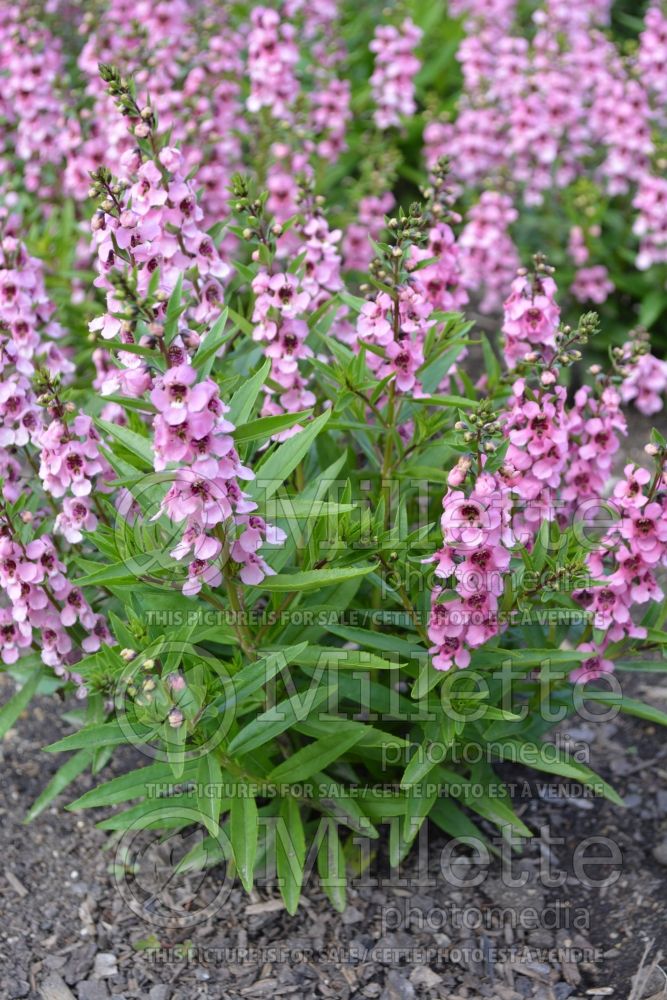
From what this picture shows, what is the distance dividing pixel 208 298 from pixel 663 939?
2.61 metres

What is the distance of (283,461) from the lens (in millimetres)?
3312

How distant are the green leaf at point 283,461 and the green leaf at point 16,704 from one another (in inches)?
46.5

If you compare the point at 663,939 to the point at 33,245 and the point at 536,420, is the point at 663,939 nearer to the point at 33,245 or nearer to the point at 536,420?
the point at 536,420

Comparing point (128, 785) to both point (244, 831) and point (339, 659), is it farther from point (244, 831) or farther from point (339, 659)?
point (339, 659)

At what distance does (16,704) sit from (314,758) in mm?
1074

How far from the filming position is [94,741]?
11.0ft

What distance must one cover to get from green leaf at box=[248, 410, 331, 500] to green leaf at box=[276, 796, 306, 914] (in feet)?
3.53

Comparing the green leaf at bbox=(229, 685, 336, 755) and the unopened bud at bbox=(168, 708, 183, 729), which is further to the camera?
the green leaf at bbox=(229, 685, 336, 755)

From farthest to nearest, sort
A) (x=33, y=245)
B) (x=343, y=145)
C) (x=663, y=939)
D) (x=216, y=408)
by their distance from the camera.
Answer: (x=343, y=145) → (x=33, y=245) → (x=663, y=939) → (x=216, y=408)

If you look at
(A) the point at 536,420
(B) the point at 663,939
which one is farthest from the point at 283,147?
(B) the point at 663,939

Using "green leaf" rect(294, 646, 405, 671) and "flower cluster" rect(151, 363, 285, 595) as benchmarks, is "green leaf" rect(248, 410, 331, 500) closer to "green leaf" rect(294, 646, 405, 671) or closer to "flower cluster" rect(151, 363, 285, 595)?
"flower cluster" rect(151, 363, 285, 595)

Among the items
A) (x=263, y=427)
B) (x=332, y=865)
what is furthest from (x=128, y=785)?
(x=263, y=427)

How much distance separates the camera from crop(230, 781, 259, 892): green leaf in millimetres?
3244

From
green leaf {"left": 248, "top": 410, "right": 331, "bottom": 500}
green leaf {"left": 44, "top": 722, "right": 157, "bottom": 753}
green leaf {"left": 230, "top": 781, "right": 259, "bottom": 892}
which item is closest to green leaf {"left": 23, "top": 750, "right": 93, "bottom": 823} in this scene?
→ green leaf {"left": 44, "top": 722, "right": 157, "bottom": 753}
